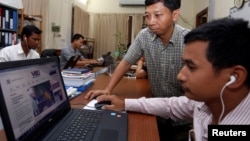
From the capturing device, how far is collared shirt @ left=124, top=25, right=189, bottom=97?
1.58m

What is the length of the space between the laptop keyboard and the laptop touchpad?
34mm

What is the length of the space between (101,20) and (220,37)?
7.59 m

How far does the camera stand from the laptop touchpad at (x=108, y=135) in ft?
2.74

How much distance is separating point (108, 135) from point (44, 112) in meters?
0.22

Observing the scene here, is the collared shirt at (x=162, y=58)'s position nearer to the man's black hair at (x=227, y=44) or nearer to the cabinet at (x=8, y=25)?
the man's black hair at (x=227, y=44)

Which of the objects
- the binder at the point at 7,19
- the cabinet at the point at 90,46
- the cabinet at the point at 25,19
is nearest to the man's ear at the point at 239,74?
the binder at the point at 7,19

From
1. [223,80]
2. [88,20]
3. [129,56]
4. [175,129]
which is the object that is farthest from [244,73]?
[88,20]

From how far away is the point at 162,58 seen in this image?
1.60 metres

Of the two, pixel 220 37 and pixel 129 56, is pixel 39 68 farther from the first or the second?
pixel 129 56

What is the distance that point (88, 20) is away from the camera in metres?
7.94

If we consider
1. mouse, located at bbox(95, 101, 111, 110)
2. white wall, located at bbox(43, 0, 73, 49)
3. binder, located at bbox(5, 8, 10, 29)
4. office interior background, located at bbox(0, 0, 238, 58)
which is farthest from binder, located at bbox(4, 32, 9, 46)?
mouse, located at bbox(95, 101, 111, 110)

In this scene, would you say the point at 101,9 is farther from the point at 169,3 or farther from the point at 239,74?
the point at 239,74

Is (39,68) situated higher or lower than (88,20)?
lower

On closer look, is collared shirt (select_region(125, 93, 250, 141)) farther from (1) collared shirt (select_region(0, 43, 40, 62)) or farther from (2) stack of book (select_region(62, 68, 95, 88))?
(1) collared shirt (select_region(0, 43, 40, 62))
